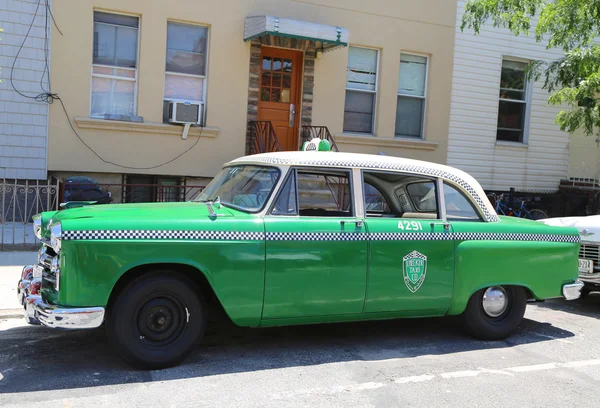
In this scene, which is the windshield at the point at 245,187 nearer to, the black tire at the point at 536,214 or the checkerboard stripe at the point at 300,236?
the checkerboard stripe at the point at 300,236

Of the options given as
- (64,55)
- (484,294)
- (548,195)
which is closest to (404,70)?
(548,195)

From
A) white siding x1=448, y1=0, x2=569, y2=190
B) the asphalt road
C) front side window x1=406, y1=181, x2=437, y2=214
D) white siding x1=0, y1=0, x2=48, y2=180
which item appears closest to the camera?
the asphalt road

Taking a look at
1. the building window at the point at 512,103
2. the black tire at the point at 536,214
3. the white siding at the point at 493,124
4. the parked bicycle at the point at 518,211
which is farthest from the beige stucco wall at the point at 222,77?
the black tire at the point at 536,214

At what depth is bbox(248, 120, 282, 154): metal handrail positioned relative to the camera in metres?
12.5

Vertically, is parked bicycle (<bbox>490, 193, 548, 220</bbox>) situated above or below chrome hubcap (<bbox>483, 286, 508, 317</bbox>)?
above

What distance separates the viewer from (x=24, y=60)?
36.2 ft

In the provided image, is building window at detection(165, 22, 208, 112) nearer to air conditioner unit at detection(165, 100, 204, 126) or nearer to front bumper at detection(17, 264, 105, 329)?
air conditioner unit at detection(165, 100, 204, 126)

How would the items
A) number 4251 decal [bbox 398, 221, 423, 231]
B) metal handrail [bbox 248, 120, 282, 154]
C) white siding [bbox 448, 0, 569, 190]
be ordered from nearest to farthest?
number 4251 decal [bbox 398, 221, 423, 231]
metal handrail [bbox 248, 120, 282, 154]
white siding [bbox 448, 0, 569, 190]

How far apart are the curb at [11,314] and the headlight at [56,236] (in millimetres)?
2045

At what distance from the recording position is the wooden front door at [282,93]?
1327 cm

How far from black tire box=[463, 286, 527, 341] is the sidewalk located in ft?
14.8

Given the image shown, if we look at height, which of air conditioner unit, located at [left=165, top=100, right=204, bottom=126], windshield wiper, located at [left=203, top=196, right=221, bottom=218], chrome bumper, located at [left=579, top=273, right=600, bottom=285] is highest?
air conditioner unit, located at [left=165, top=100, right=204, bottom=126]

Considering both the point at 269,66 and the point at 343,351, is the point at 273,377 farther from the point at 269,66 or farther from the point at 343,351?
the point at 269,66

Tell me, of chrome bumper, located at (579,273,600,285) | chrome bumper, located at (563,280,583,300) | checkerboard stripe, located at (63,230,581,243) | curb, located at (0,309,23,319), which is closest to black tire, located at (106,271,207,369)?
checkerboard stripe, located at (63,230,581,243)
